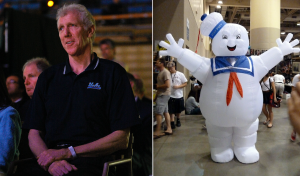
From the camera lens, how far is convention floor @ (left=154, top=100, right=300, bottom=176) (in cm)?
265

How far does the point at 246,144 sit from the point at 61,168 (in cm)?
203

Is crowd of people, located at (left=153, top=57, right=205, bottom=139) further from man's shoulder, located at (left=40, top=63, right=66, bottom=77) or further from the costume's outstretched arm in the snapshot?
man's shoulder, located at (left=40, top=63, right=66, bottom=77)

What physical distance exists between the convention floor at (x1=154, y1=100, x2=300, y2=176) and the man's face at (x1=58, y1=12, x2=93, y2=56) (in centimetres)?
162

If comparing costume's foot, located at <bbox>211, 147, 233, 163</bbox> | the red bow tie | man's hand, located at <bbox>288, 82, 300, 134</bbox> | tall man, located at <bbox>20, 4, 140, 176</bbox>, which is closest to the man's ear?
tall man, located at <bbox>20, 4, 140, 176</bbox>

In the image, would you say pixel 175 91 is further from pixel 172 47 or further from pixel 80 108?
pixel 80 108

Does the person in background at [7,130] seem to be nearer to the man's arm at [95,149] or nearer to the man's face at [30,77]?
the man's face at [30,77]

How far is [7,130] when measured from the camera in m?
Answer: 2.05

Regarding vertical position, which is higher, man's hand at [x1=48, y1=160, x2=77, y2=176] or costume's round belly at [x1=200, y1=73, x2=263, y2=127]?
costume's round belly at [x1=200, y1=73, x2=263, y2=127]

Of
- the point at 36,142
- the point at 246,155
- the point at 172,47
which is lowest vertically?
the point at 246,155

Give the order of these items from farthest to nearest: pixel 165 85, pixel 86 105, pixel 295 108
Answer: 1. pixel 165 85
2. pixel 86 105
3. pixel 295 108

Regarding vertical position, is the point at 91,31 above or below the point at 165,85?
above

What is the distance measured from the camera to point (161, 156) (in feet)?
10.1

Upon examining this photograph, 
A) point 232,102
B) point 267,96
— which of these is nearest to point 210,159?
point 232,102

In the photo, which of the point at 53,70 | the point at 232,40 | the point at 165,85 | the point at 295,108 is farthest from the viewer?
the point at 165,85
